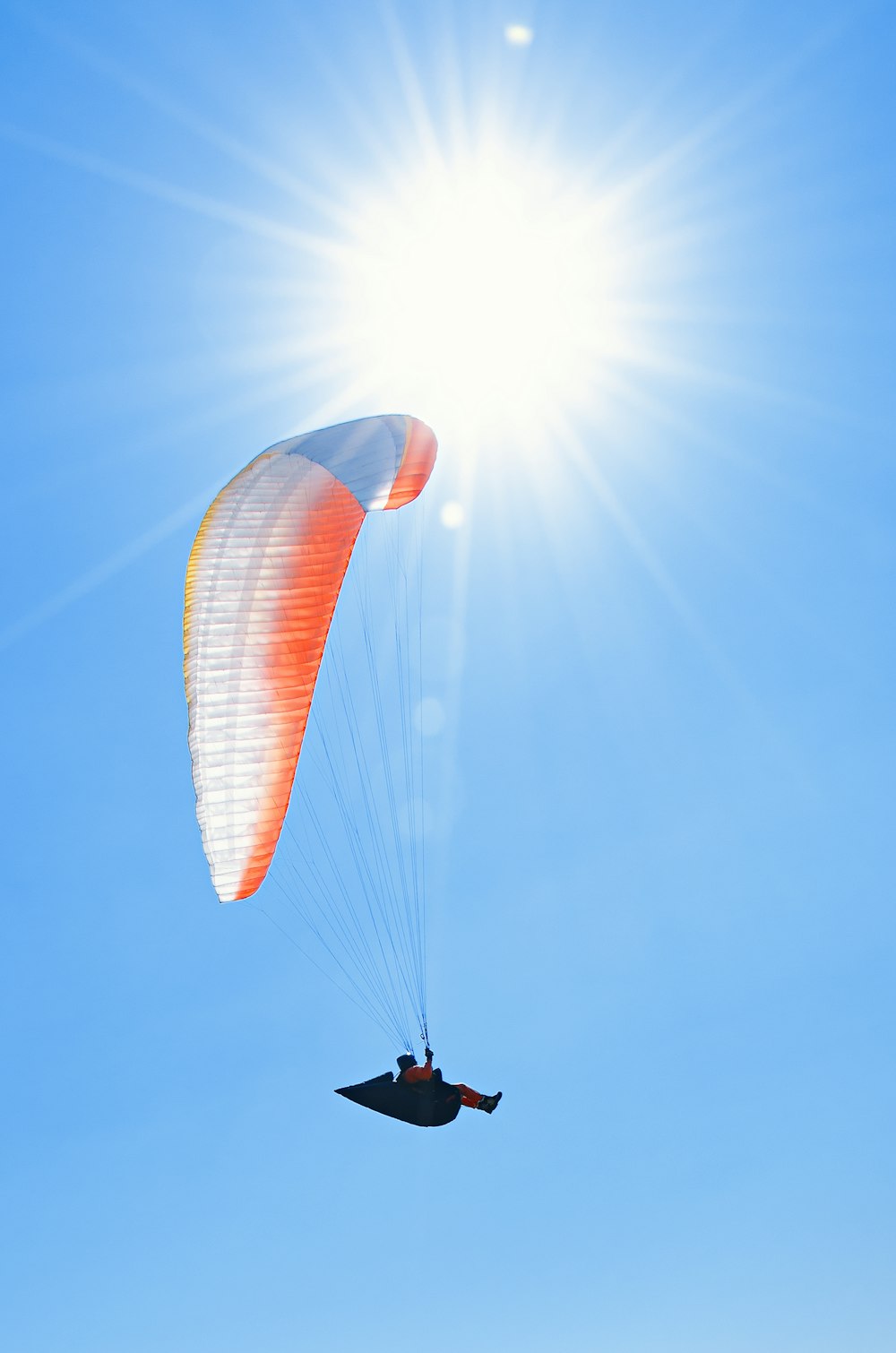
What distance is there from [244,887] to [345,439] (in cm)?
779

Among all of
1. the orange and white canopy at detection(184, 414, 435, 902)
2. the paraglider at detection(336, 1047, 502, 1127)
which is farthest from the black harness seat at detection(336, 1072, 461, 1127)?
the orange and white canopy at detection(184, 414, 435, 902)

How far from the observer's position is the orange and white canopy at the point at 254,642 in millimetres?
17891

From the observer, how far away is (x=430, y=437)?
20188mm

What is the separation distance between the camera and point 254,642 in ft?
59.0

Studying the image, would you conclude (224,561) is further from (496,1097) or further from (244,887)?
(496,1097)

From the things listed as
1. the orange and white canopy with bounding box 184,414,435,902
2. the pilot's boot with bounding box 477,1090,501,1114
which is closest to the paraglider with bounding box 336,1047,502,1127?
the pilot's boot with bounding box 477,1090,501,1114

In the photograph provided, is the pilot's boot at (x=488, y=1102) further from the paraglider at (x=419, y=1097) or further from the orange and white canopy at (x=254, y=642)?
the orange and white canopy at (x=254, y=642)

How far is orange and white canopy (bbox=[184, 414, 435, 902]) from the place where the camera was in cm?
1789

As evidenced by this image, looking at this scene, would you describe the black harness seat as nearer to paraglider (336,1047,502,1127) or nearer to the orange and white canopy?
paraglider (336,1047,502,1127)

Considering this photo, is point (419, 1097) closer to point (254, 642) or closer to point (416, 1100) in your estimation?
point (416, 1100)

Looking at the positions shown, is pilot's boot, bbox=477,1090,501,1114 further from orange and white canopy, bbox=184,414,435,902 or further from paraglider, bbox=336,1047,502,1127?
orange and white canopy, bbox=184,414,435,902

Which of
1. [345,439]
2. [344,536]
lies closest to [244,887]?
[344,536]

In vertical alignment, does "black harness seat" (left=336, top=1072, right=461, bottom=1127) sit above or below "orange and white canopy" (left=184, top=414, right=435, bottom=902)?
below

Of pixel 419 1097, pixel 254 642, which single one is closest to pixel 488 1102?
pixel 419 1097
